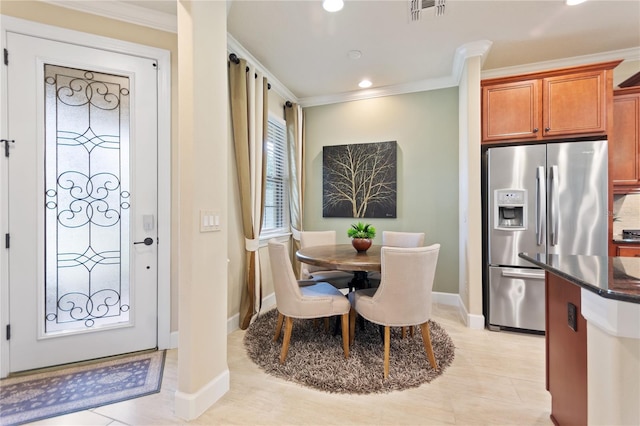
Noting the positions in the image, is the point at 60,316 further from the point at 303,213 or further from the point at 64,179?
the point at 303,213

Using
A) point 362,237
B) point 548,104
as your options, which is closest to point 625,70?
point 548,104

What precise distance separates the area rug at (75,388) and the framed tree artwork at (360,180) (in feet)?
9.27

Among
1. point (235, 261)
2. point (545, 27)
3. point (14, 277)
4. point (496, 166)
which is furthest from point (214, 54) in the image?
point (545, 27)

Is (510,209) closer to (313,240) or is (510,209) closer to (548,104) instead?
(548,104)

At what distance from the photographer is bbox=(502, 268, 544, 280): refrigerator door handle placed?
272 cm

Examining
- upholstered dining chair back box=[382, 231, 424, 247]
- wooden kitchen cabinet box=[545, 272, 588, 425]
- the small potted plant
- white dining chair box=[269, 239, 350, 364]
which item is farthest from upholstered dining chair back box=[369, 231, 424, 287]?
wooden kitchen cabinet box=[545, 272, 588, 425]

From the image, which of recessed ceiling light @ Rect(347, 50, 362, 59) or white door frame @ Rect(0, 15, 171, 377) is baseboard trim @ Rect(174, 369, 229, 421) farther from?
recessed ceiling light @ Rect(347, 50, 362, 59)

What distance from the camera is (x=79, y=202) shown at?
221cm

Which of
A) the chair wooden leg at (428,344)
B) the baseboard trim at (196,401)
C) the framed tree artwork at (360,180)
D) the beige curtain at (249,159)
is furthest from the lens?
the framed tree artwork at (360,180)

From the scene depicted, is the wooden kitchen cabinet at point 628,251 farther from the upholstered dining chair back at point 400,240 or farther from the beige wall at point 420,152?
the upholstered dining chair back at point 400,240

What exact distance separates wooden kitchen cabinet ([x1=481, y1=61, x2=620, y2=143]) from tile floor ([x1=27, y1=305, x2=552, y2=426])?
219 cm

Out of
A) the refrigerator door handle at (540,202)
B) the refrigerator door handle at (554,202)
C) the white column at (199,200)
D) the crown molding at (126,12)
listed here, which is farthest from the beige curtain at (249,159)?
the refrigerator door handle at (554,202)

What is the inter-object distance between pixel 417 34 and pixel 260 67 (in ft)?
5.72

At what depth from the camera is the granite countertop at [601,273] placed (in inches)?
35.4
